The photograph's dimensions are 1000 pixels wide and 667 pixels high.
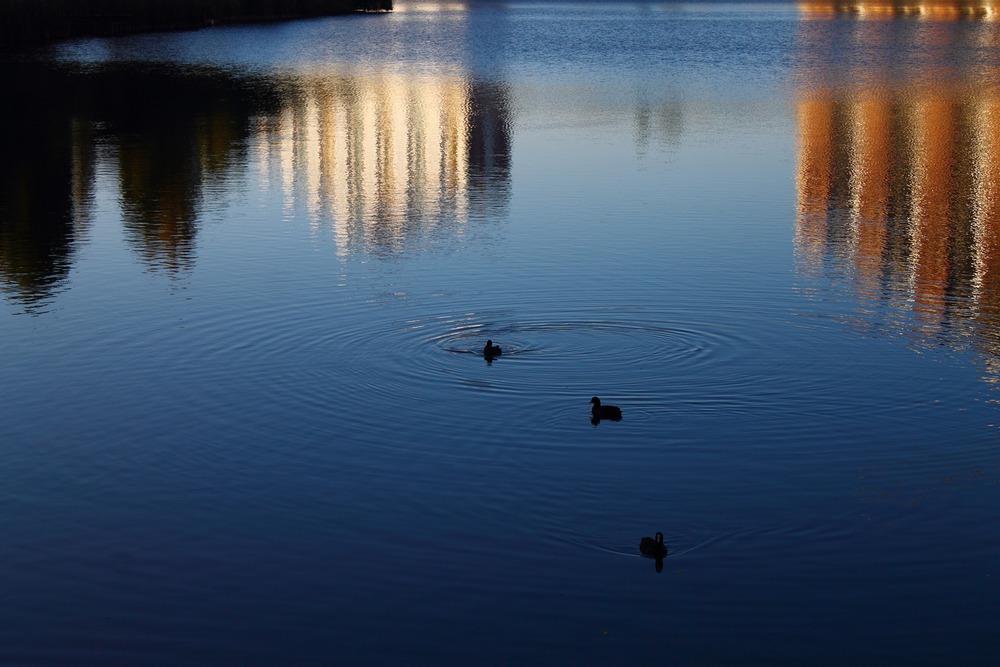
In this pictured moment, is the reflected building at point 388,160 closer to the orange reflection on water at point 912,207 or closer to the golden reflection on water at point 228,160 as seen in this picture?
the golden reflection on water at point 228,160

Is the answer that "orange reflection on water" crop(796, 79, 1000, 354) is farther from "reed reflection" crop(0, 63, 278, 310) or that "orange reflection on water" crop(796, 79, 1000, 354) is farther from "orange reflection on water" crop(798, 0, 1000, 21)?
"orange reflection on water" crop(798, 0, 1000, 21)

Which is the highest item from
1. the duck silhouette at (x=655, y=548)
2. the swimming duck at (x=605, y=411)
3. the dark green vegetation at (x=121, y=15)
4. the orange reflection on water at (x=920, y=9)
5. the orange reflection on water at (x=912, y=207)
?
the orange reflection on water at (x=920, y=9)

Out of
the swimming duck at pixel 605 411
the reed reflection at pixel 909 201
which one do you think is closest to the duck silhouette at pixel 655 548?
the swimming duck at pixel 605 411

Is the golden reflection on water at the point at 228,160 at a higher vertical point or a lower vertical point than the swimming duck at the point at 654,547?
higher

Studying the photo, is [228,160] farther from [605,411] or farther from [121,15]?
[121,15]

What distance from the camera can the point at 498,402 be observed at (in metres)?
14.4

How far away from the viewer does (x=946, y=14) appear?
396 ft

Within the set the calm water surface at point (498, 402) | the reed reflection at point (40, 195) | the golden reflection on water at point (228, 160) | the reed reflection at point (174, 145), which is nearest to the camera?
the calm water surface at point (498, 402)


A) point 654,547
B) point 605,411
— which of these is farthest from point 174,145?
point 654,547

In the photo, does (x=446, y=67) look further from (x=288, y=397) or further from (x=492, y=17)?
(x=492, y=17)

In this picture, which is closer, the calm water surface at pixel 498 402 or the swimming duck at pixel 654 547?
the calm water surface at pixel 498 402

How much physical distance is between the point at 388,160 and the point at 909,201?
39.0ft

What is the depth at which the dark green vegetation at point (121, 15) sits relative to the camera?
69.4 m

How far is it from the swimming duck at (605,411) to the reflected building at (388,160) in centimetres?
881
